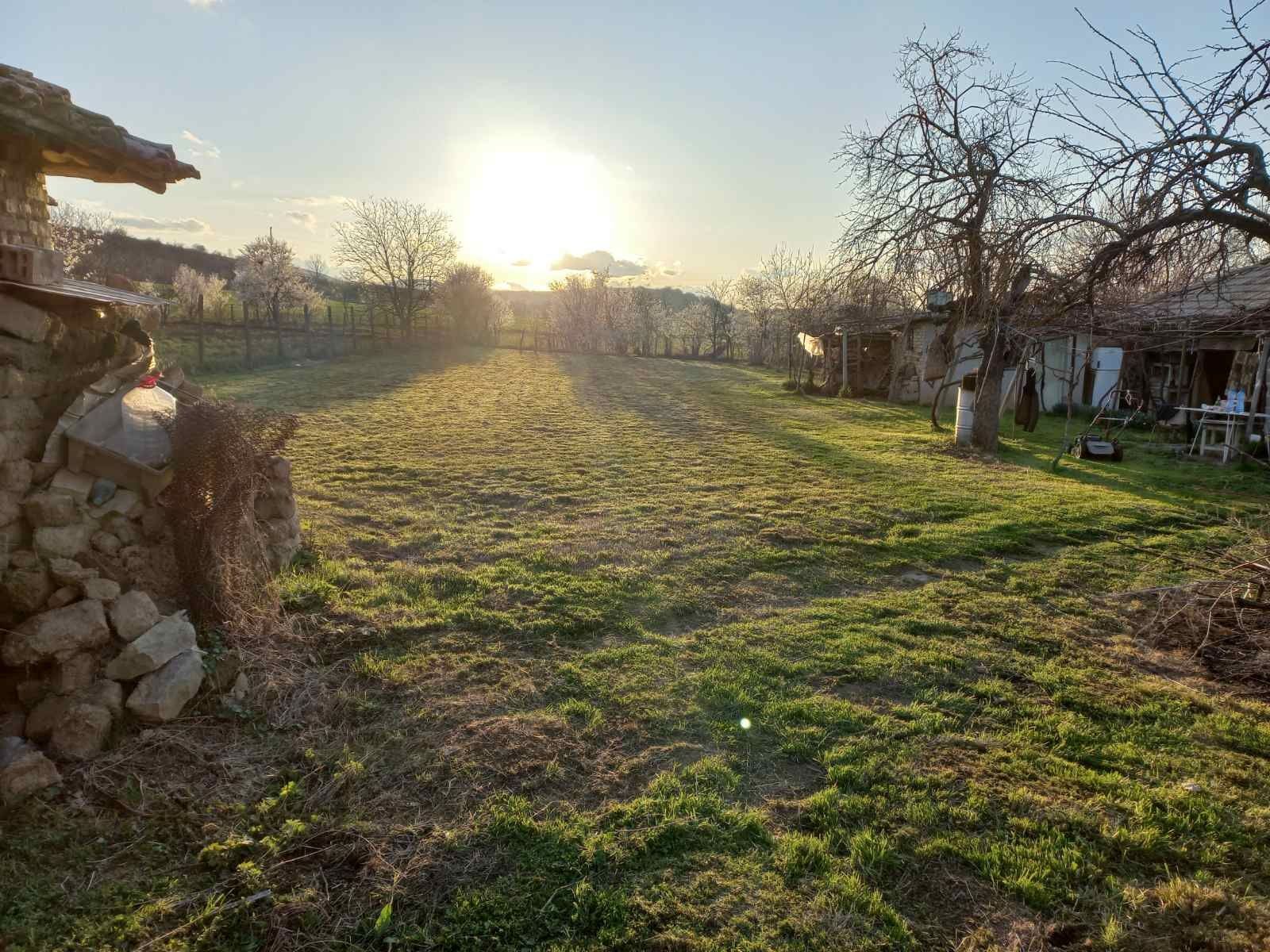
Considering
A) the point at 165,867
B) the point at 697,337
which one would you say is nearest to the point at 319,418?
the point at 165,867

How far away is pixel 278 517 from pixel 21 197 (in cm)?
279

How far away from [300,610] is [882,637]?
4378 mm

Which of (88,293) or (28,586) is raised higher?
(88,293)

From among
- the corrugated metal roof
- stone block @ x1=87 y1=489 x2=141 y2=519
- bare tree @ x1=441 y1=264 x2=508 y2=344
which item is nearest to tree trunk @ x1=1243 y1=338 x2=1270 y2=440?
the corrugated metal roof

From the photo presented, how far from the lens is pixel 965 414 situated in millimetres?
12727

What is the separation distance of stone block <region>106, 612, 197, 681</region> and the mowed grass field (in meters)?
0.37

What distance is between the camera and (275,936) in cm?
250

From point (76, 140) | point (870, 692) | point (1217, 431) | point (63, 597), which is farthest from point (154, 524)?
point (1217, 431)

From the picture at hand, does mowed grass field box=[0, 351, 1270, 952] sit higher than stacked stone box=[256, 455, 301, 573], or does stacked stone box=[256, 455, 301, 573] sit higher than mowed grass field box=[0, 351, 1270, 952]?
stacked stone box=[256, 455, 301, 573]

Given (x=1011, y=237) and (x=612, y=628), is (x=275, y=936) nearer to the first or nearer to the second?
(x=612, y=628)

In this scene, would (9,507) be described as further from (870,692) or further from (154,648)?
(870,692)

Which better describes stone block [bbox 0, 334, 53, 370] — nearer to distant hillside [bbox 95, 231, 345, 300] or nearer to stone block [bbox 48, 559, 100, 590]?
stone block [bbox 48, 559, 100, 590]

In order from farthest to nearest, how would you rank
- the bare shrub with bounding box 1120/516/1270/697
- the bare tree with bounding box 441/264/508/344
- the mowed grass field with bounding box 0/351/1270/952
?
the bare tree with bounding box 441/264/508/344
the bare shrub with bounding box 1120/516/1270/697
the mowed grass field with bounding box 0/351/1270/952

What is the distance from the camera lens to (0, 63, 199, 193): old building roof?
3.59 metres
